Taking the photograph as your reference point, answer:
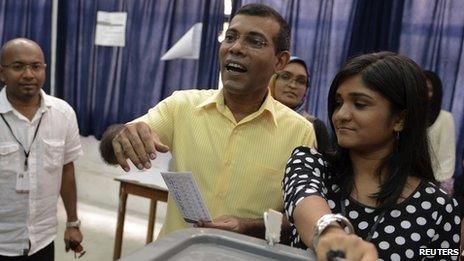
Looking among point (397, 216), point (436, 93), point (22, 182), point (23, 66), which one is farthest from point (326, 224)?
point (436, 93)

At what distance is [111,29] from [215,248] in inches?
151

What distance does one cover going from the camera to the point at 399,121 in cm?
104

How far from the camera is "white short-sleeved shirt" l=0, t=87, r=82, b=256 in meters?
2.03

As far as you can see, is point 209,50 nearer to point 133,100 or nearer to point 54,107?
point 133,100

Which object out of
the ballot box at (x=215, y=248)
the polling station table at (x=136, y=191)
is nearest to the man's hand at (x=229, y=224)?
the ballot box at (x=215, y=248)

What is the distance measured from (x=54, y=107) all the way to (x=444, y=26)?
8.59 ft

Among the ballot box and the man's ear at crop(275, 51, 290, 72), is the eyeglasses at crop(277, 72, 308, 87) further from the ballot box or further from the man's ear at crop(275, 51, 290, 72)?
the ballot box

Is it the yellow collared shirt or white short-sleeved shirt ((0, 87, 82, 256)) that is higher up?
the yellow collared shirt

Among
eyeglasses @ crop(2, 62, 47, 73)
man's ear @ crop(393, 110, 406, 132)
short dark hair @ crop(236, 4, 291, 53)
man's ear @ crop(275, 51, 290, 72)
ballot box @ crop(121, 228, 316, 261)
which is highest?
short dark hair @ crop(236, 4, 291, 53)

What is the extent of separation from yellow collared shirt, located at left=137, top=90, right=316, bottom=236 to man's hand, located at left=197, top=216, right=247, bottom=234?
0.10m

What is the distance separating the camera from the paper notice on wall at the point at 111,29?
13.4 feet

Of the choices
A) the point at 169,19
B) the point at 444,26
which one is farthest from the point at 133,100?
the point at 444,26

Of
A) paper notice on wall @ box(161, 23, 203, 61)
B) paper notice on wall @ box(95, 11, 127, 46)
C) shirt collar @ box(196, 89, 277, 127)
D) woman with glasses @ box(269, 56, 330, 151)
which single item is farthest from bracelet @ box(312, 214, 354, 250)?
paper notice on wall @ box(95, 11, 127, 46)

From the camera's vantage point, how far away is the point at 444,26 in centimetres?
302
